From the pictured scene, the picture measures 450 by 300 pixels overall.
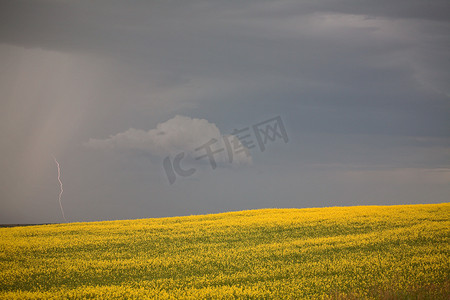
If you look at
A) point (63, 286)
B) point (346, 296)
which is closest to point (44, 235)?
point (63, 286)

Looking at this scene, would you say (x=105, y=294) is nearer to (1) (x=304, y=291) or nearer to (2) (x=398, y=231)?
(1) (x=304, y=291)

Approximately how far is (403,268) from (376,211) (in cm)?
1720

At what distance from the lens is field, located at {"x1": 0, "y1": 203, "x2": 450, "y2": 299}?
1569cm

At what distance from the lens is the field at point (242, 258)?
15.7m

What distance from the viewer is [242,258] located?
21.1 m

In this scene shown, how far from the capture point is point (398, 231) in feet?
84.3

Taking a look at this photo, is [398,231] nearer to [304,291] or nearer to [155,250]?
[304,291]

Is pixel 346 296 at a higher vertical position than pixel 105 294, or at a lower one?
lower

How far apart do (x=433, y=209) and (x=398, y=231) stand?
432 inches

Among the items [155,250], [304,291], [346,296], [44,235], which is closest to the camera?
[346,296]

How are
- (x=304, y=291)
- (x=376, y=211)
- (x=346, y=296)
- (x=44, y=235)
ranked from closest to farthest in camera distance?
(x=346, y=296), (x=304, y=291), (x=44, y=235), (x=376, y=211)

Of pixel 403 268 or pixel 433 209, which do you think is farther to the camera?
pixel 433 209

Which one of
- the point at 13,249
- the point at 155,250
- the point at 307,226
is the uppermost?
the point at 13,249

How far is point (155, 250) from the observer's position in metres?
24.3
